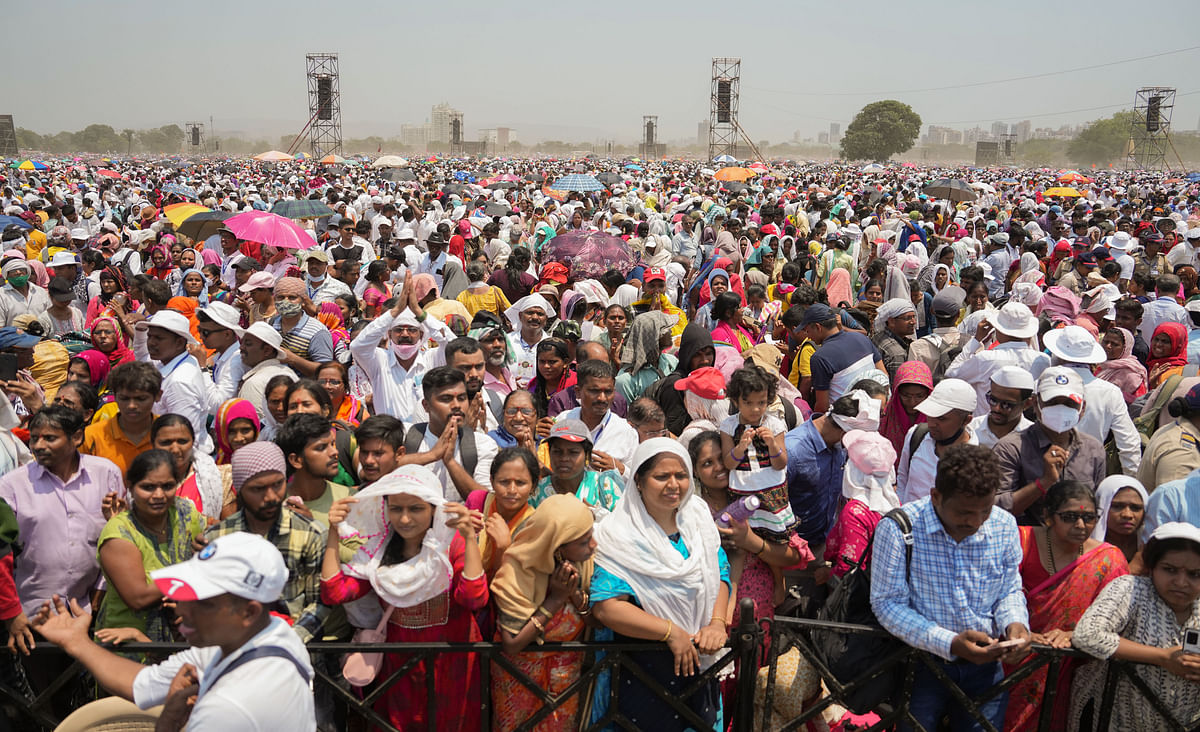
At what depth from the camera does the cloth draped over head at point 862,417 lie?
3.80 m

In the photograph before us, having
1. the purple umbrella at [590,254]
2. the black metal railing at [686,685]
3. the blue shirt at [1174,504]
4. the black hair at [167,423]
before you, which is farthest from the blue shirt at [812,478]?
the purple umbrella at [590,254]

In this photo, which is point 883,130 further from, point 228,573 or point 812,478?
point 228,573

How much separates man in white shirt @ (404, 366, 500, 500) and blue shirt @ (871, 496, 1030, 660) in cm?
179

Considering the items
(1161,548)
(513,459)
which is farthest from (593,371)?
(1161,548)

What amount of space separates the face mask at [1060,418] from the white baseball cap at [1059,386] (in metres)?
0.05

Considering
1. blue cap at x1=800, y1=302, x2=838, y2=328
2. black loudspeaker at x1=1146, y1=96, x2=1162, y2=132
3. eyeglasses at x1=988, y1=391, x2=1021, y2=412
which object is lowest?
eyeglasses at x1=988, y1=391, x2=1021, y2=412

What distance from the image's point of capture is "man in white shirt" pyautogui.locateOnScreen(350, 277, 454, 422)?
4.99m

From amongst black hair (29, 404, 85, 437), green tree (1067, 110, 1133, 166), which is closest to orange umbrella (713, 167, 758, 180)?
black hair (29, 404, 85, 437)

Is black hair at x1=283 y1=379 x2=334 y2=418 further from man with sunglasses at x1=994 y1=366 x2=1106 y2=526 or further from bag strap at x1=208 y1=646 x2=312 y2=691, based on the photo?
man with sunglasses at x1=994 y1=366 x2=1106 y2=526

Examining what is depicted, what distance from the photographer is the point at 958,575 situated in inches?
112

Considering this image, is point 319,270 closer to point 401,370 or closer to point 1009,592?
point 401,370

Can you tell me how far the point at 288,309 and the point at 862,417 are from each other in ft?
12.2

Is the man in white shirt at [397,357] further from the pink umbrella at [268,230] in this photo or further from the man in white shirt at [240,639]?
the pink umbrella at [268,230]

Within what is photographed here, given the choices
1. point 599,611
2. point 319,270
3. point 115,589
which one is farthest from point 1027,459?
point 319,270
